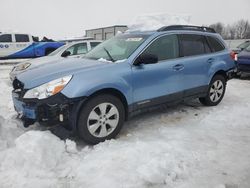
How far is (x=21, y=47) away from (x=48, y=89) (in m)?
15.1

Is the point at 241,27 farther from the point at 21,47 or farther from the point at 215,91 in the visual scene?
the point at 215,91

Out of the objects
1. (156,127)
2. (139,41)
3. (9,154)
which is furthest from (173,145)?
(9,154)

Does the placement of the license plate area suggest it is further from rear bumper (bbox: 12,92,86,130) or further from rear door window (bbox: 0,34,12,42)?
rear door window (bbox: 0,34,12,42)

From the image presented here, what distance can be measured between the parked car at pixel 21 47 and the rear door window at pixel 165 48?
13.2 m

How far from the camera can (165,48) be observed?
5.09 m

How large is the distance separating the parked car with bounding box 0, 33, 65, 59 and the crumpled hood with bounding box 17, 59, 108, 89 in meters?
13.3

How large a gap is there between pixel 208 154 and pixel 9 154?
8.44 ft

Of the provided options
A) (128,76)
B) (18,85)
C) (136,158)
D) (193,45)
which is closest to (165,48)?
(193,45)

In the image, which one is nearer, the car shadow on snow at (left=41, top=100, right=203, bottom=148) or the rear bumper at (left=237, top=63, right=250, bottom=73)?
the car shadow on snow at (left=41, top=100, right=203, bottom=148)

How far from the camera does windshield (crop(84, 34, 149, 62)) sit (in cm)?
473

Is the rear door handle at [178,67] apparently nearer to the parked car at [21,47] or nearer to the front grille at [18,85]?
the front grille at [18,85]

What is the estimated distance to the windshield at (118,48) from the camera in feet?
15.5

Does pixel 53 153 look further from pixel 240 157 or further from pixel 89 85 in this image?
pixel 240 157

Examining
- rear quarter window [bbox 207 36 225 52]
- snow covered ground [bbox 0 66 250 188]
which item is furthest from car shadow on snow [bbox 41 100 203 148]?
rear quarter window [bbox 207 36 225 52]
